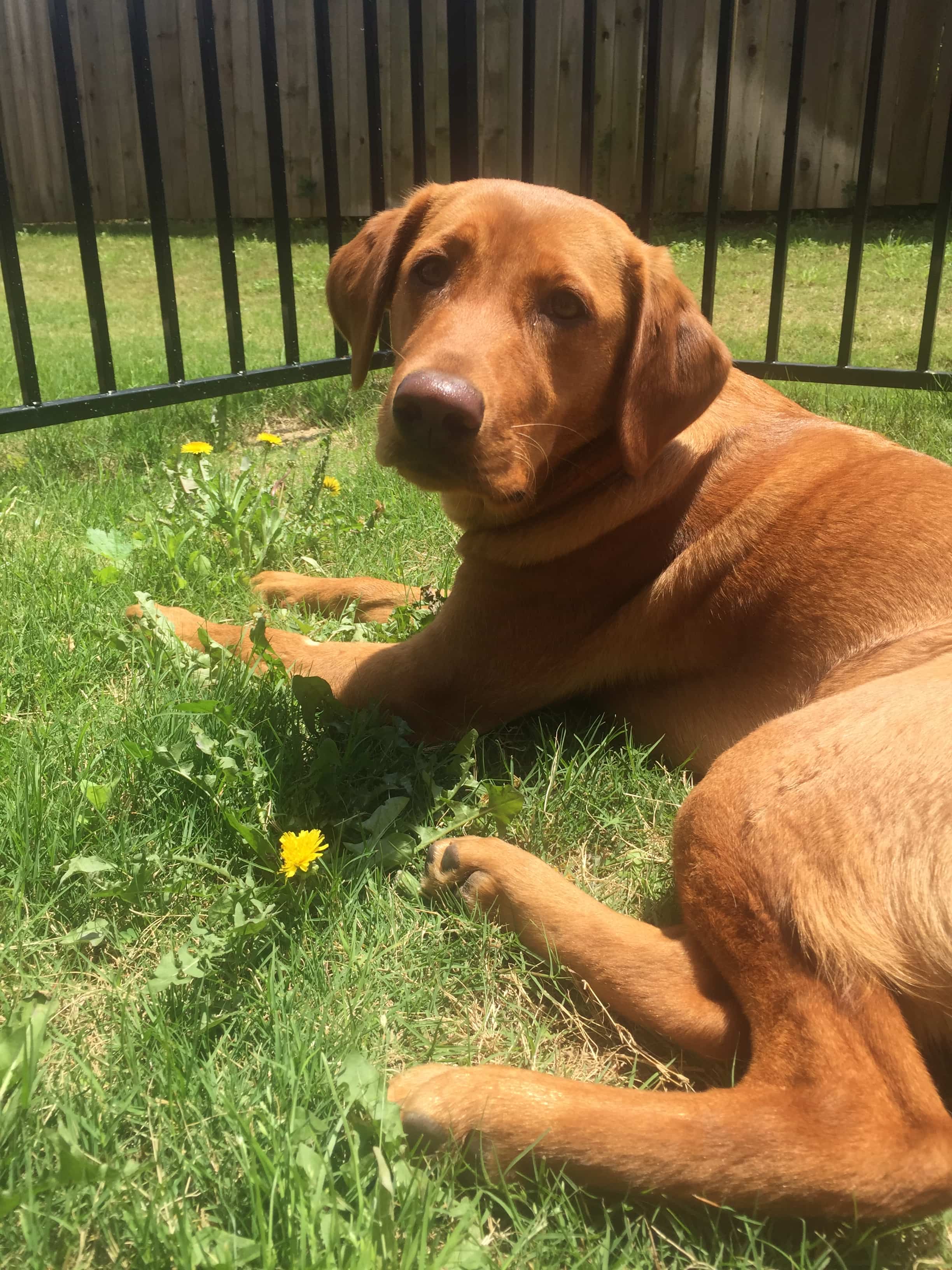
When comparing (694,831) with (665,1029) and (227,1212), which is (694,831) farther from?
(227,1212)

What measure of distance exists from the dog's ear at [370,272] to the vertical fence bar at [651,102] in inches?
113

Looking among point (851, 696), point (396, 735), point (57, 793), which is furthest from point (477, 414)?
point (57, 793)

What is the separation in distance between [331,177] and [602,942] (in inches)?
194

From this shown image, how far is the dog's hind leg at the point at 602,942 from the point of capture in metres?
1.67

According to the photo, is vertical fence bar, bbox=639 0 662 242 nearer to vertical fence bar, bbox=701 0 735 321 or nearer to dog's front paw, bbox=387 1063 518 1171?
vertical fence bar, bbox=701 0 735 321

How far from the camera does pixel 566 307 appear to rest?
7.91ft

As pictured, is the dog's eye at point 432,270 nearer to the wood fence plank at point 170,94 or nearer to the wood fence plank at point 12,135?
the wood fence plank at point 170,94

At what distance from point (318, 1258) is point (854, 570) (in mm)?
1711

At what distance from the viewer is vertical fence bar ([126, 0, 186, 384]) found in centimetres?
454

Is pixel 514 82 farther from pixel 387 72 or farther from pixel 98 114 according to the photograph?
pixel 98 114

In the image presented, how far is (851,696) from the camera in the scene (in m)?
1.86

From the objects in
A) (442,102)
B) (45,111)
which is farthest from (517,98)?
(45,111)

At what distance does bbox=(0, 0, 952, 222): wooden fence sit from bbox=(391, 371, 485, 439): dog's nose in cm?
753

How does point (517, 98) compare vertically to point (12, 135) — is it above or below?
above
